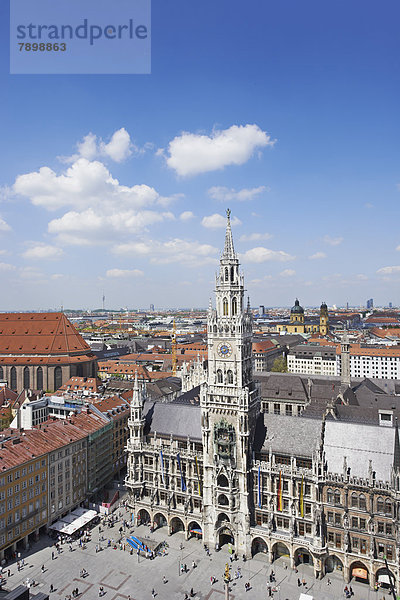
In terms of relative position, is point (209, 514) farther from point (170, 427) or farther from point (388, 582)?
point (388, 582)

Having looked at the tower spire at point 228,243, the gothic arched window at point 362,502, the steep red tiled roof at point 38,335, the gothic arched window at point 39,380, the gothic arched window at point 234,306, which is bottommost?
the gothic arched window at point 362,502

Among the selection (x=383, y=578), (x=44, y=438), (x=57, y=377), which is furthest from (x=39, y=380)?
(x=383, y=578)

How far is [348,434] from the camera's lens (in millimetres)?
69875

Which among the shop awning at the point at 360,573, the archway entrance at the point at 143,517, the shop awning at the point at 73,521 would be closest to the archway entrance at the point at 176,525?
the archway entrance at the point at 143,517

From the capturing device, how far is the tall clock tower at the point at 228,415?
71.0m

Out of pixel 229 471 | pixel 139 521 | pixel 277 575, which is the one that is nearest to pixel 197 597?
pixel 277 575

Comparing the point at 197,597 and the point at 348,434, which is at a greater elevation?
the point at 348,434

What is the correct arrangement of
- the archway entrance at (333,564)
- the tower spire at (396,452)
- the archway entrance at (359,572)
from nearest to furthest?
the tower spire at (396,452)
the archway entrance at (359,572)
the archway entrance at (333,564)

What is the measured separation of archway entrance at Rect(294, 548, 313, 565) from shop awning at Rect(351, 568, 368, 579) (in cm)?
684

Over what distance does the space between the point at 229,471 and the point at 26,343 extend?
119 meters

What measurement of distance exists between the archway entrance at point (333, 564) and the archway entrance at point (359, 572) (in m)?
2.15

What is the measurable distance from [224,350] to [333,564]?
36945 mm

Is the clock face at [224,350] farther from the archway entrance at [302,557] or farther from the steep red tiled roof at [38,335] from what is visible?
the steep red tiled roof at [38,335]

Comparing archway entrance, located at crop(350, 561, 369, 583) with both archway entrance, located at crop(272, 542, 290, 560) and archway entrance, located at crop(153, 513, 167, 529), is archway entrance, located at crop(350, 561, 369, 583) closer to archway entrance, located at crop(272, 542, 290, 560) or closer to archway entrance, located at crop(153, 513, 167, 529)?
archway entrance, located at crop(272, 542, 290, 560)
